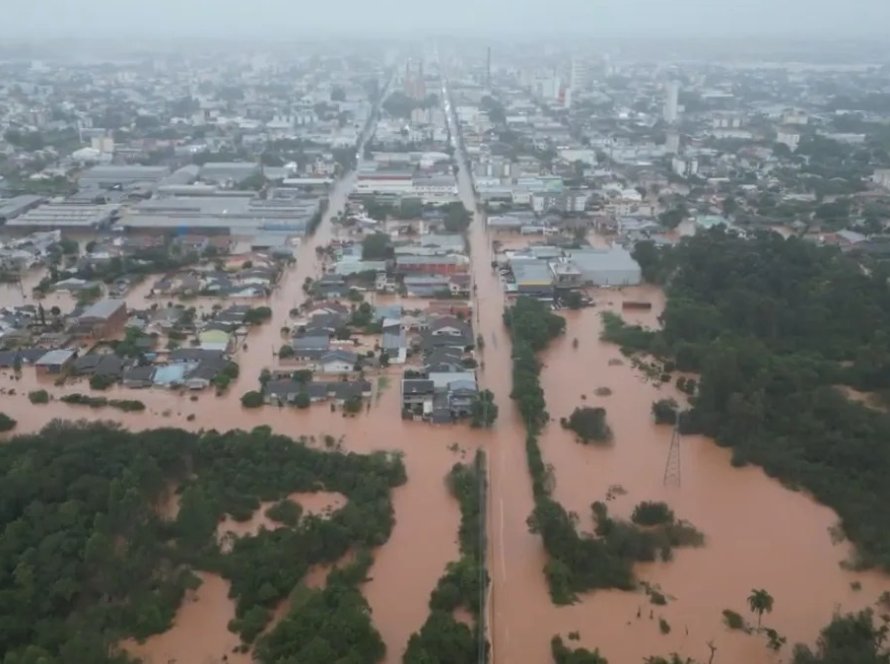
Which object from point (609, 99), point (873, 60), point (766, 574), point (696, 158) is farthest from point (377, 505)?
point (873, 60)

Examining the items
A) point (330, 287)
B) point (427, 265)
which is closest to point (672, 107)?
point (427, 265)

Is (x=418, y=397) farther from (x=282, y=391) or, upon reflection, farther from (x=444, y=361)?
(x=282, y=391)

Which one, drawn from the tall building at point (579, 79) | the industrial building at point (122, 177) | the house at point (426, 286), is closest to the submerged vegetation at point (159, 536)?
the house at point (426, 286)

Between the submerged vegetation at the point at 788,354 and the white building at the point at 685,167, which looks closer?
the submerged vegetation at the point at 788,354

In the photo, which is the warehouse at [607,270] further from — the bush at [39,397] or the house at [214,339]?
the bush at [39,397]

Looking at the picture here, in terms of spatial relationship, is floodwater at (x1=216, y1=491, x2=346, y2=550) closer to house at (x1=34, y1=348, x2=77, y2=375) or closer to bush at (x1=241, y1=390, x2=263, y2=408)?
bush at (x1=241, y1=390, x2=263, y2=408)
